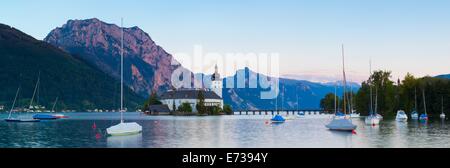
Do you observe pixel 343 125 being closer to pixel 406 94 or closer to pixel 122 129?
pixel 122 129

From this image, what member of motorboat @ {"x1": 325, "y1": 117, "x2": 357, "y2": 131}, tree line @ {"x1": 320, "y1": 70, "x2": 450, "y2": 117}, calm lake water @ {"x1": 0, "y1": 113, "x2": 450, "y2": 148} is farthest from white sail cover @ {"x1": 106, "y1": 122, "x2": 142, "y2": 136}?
tree line @ {"x1": 320, "y1": 70, "x2": 450, "y2": 117}

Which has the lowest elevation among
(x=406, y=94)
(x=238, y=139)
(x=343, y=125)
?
(x=238, y=139)

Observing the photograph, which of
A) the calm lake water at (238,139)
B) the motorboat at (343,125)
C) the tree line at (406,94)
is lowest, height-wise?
the calm lake water at (238,139)

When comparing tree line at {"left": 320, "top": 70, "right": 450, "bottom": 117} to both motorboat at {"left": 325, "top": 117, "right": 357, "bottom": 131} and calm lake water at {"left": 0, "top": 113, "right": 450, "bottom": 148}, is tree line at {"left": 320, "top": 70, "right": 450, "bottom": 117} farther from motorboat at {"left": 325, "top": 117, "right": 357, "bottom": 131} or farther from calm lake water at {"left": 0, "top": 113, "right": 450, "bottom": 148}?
calm lake water at {"left": 0, "top": 113, "right": 450, "bottom": 148}

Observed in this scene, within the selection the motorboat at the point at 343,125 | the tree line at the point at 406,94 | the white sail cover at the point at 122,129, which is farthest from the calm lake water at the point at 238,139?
the tree line at the point at 406,94

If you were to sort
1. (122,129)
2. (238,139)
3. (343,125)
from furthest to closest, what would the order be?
(343,125), (122,129), (238,139)

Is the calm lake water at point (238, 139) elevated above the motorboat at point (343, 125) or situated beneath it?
situated beneath

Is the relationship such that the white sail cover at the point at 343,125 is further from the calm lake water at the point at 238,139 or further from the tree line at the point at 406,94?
the tree line at the point at 406,94

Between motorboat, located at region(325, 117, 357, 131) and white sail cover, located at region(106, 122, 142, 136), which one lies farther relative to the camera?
motorboat, located at region(325, 117, 357, 131)

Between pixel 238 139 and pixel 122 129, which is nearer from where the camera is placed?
pixel 238 139

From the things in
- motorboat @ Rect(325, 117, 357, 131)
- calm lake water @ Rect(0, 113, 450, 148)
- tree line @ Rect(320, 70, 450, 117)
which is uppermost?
tree line @ Rect(320, 70, 450, 117)

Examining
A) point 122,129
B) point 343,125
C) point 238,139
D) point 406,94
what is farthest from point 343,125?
point 406,94
